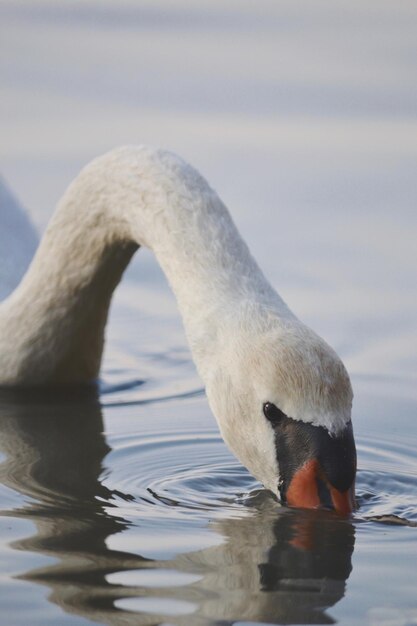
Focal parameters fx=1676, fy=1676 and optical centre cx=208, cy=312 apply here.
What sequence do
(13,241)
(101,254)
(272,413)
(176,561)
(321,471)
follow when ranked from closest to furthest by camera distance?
(176,561)
(321,471)
(272,413)
(101,254)
(13,241)

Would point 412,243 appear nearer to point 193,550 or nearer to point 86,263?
point 86,263

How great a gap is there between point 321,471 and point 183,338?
140 inches

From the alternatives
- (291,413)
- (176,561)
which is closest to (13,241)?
(291,413)

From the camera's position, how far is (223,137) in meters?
12.6

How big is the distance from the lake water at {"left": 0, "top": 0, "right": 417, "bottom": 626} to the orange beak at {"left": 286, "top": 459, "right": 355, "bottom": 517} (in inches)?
2.1

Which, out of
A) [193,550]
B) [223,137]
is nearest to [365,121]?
A: [223,137]

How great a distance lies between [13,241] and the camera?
9750mm

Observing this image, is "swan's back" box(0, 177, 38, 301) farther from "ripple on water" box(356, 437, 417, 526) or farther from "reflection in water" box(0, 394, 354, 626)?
"ripple on water" box(356, 437, 417, 526)

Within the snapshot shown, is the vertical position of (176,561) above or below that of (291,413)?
below

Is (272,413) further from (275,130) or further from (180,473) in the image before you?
(275,130)

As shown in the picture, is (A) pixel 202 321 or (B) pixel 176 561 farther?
(A) pixel 202 321

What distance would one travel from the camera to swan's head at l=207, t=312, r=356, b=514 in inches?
240

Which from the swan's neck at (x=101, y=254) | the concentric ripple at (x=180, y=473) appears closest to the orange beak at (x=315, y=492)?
the concentric ripple at (x=180, y=473)

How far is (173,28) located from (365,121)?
140 inches
